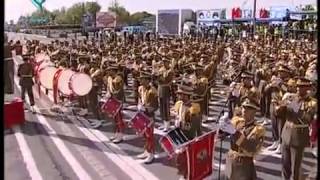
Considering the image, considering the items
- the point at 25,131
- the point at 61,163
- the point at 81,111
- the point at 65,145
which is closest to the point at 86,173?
the point at 61,163

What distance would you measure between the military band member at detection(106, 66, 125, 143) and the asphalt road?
212 millimetres

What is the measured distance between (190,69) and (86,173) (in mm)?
6447

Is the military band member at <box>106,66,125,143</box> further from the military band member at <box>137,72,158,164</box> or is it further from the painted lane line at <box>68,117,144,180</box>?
the military band member at <box>137,72,158,164</box>

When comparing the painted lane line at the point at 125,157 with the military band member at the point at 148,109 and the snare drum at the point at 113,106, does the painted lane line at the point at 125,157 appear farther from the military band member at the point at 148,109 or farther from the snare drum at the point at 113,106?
the snare drum at the point at 113,106

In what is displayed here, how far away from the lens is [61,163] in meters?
9.10

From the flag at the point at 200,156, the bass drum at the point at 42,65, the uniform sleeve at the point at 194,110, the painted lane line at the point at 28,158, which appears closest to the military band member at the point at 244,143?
the flag at the point at 200,156

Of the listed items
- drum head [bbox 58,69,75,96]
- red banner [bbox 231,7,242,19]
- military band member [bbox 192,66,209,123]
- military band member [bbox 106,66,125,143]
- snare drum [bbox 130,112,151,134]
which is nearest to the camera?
snare drum [bbox 130,112,151,134]

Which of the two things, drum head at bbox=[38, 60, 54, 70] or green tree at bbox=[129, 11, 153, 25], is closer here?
drum head at bbox=[38, 60, 54, 70]

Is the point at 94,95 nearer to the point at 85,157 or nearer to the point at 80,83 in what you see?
the point at 80,83

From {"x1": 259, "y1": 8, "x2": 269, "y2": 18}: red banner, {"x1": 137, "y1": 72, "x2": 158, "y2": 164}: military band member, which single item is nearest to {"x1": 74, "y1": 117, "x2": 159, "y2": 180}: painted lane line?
{"x1": 137, "y1": 72, "x2": 158, "y2": 164}: military band member

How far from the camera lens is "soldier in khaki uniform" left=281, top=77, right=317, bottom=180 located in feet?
22.2

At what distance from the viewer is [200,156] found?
6.39 metres

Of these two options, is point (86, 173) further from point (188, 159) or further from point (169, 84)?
point (169, 84)

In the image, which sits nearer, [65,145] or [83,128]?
[65,145]
